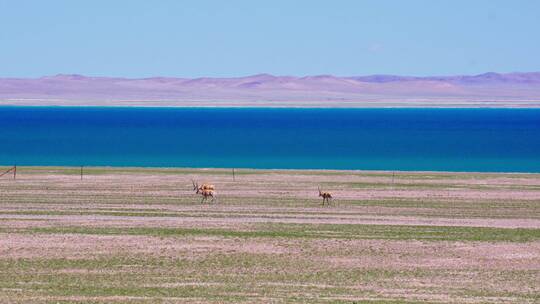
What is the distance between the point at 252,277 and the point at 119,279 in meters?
3.38

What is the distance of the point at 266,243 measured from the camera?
34375 millimetres

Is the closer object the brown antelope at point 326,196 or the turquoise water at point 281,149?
the brown antelope at point 326,196

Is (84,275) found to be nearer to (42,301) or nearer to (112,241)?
(42,301)

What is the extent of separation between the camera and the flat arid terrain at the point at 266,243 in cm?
2631

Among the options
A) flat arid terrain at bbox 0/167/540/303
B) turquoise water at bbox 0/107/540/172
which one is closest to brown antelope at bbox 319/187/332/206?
flat arid terrain at bbox 0/167/540/303

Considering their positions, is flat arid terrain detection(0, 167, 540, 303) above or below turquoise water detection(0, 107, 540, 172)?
below

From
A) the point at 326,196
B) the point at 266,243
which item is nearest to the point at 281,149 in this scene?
the point at 326,196

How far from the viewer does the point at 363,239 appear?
35656 millimetres

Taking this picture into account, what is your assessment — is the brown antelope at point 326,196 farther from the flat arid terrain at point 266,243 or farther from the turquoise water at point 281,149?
the turquoise water at point 281,149

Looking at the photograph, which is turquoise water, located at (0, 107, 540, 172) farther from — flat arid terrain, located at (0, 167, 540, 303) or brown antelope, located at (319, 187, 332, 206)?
brown antelope, located at (319, 187, 332, 206)

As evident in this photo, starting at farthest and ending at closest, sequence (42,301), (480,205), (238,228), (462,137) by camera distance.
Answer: (462,137), (480,205), (238,228), (42,301)

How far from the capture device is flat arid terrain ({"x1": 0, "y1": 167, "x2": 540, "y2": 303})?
86.3ft

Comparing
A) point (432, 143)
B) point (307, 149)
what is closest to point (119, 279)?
point (307, 149)

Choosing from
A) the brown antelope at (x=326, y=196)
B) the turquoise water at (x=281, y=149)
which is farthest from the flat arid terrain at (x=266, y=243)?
the turquoise water at (x=281, y=149)
